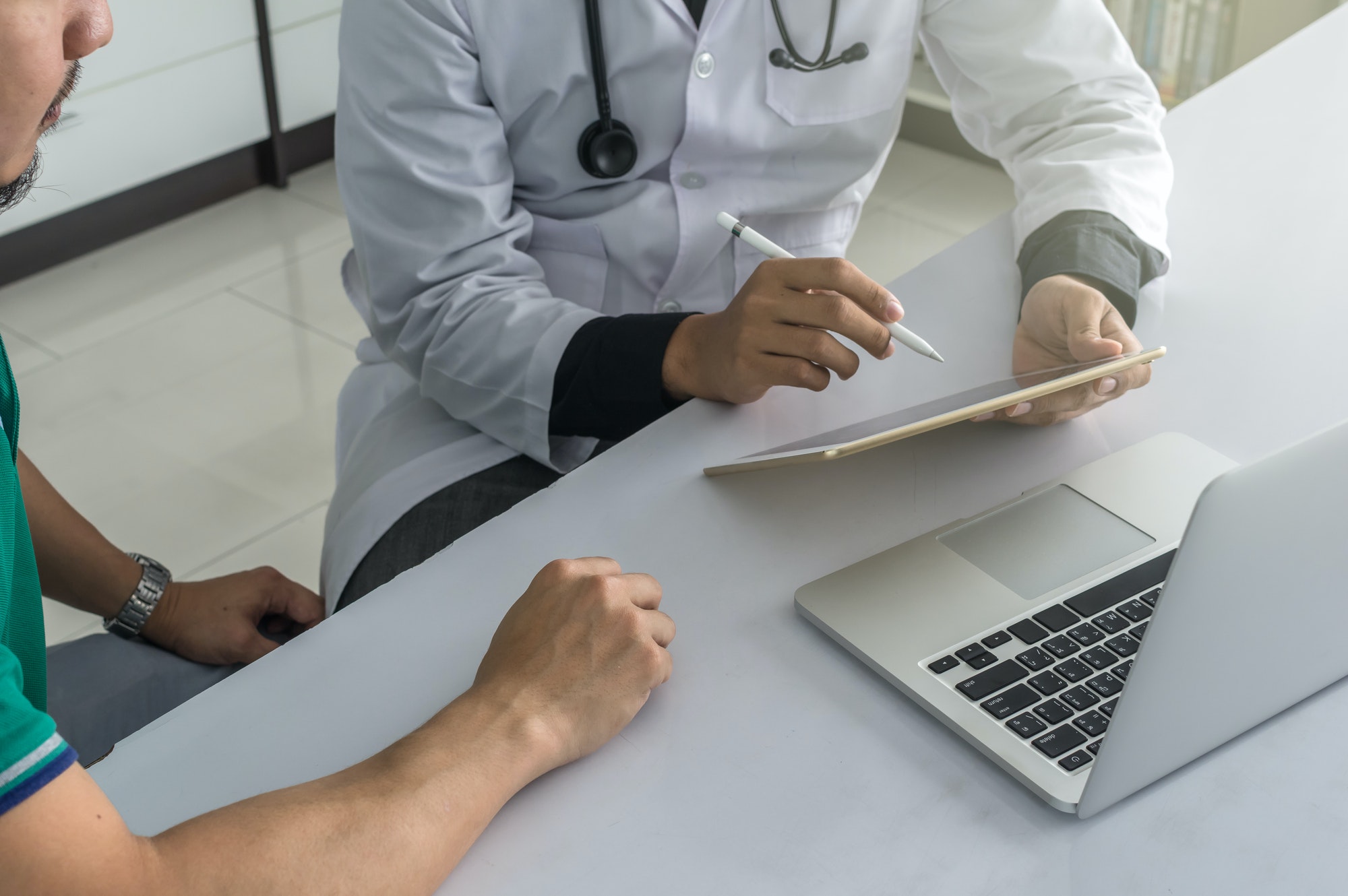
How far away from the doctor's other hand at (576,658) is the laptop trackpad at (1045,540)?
212 mm

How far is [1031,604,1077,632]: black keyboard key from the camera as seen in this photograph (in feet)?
2.38

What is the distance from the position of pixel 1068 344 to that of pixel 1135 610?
31 centimetres

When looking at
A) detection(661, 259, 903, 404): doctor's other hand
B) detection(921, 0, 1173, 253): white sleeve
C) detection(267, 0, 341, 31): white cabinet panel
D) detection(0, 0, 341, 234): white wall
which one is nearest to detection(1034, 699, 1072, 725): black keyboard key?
detection(661, 259, 903, 404): doctor's other hand

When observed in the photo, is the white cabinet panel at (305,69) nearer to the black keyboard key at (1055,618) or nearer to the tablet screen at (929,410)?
the tablet screen at (929,410)

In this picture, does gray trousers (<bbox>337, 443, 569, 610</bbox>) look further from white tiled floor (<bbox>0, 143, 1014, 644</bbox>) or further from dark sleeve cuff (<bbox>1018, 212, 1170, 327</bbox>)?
white tiled floor (<bbox>0, 143, 1014, 644</bbox>)

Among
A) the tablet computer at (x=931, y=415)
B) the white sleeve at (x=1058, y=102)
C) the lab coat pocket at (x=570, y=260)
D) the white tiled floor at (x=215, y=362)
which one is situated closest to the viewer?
the tablet computer at (x=931, y=415)

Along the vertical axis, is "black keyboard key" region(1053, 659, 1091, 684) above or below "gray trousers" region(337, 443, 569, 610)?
above

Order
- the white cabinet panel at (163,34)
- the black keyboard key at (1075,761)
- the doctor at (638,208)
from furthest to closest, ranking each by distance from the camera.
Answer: the white cabinet panel at (163,34) < the doctor at (638,208) < the black keyboard key at (1075,761)

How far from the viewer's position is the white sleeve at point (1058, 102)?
1.15 meters

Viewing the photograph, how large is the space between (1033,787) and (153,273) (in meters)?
2.52

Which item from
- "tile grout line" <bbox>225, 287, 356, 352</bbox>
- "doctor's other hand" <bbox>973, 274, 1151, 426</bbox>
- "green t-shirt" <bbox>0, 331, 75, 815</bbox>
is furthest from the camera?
"tile grout line" <bbox>225, 287, 356, 352</bbox>

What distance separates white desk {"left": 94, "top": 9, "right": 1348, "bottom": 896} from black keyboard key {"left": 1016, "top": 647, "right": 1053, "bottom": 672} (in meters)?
0.06

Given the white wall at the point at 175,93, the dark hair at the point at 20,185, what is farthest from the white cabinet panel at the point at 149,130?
the dark hair at the point at 20,185

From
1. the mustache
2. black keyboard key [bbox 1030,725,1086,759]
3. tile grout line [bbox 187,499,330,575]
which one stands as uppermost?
the mustache
